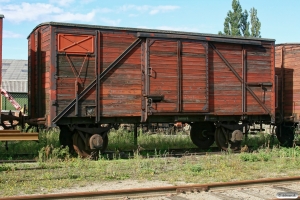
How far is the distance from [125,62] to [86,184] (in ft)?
17.3

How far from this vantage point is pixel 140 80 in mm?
12844

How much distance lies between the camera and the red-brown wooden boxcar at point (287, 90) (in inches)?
621

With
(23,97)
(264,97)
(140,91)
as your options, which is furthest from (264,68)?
(23,97)

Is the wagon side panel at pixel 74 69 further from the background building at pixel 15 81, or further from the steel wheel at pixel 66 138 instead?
the background building at pixel 15 81

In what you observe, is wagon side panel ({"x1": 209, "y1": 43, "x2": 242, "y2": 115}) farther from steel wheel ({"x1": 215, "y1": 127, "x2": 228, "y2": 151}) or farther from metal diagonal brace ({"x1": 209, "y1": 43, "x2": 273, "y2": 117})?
steel wheel ({"x1": 215, "y1": 127, "x2": 228, "y2": 151})

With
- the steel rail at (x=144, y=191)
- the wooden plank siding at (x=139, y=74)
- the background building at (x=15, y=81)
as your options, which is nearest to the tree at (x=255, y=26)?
the background building at (x=15, y=81)

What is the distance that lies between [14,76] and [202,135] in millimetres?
34648

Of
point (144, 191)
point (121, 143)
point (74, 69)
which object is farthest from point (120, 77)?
point (144, 191)

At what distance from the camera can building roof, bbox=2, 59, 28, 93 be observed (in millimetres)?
39719

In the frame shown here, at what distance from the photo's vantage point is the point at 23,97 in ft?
130

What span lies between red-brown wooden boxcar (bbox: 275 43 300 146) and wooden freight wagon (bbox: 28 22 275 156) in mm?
1453

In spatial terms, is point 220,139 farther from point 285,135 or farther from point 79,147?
point 79,147

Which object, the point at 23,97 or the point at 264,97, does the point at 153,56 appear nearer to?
the point at 264,97

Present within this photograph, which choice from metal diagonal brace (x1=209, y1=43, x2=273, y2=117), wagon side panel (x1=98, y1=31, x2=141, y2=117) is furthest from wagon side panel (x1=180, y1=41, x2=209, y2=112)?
wagon side panel (x1=98, y1=31, x2=141, y2=117)
